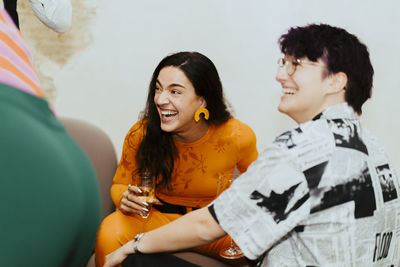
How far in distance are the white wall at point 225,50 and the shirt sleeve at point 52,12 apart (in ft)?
2.40

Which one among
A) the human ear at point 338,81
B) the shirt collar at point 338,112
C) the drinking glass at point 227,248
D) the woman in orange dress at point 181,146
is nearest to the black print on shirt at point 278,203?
the shirt collar at point 338,112

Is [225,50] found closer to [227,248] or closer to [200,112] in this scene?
[200,112]

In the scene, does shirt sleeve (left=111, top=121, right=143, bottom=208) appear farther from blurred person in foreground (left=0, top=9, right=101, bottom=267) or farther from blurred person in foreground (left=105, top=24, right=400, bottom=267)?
blurred person in foreground (left=0, top=9, right=101, bottom=267)

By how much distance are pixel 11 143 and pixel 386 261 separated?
3.26 ft

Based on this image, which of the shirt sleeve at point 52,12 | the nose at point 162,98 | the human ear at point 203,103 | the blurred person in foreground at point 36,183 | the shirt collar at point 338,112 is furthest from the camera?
the human ear at point 203,103

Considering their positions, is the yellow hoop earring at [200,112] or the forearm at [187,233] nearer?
the forearm at [187,233]

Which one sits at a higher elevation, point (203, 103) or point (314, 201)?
point (203, 103)

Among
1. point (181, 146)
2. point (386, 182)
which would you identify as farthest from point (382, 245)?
point (181, 146)

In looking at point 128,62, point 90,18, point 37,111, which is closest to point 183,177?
point 128,62

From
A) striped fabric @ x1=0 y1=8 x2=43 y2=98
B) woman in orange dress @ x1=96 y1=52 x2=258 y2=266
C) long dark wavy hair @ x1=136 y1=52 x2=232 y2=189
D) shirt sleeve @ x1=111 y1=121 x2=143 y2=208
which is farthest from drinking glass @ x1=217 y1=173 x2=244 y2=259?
striped fabric @ x1=0 y1=8 x2=43 y2=98

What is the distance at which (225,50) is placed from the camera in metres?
2.14

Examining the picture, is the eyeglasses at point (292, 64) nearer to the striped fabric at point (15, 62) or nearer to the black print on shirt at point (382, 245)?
the black print on shirt at point (382, 245)

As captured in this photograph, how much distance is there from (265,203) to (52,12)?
3.11ft

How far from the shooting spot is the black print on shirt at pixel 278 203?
889mm
